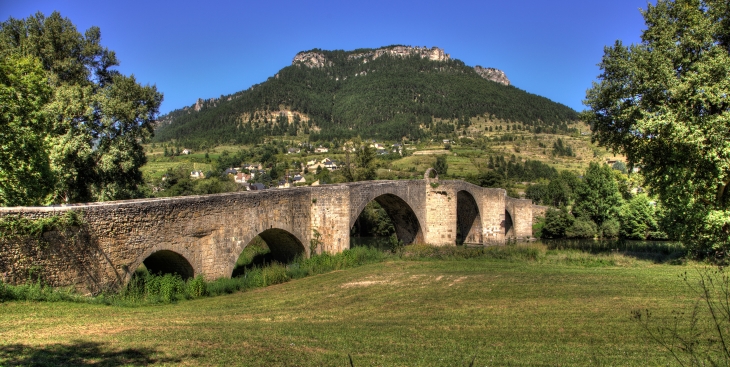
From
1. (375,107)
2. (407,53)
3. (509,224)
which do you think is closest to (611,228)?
(509,224)

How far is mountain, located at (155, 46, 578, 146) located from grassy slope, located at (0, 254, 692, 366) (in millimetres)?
92433

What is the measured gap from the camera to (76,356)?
623 cm

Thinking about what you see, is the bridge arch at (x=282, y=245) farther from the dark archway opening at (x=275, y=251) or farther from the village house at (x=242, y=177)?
the village house at (x=242, y=177)

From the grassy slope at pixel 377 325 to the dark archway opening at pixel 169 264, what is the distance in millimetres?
1671

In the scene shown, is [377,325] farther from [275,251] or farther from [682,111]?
[682,111]

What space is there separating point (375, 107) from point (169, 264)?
110 m

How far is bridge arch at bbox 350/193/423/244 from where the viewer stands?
2664 centimetres

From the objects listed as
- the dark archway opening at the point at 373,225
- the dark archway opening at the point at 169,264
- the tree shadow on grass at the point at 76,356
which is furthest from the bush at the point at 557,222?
the tree shadow on grass at the point at 76,356

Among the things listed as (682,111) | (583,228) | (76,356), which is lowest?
(583,228)

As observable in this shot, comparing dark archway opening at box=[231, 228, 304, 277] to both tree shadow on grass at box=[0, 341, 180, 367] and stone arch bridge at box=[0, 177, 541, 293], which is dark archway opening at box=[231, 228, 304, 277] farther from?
tree shadow on grass at box=[0, 341, 180, 367]

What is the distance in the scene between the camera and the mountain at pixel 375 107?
368 ft

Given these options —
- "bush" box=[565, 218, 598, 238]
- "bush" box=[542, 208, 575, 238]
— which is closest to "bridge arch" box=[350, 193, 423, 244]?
"bush" box=[565, 218, 598, 238]

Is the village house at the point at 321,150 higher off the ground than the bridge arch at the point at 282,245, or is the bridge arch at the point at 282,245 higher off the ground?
the village house at the point at 321,150

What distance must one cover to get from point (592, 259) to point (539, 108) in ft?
377
